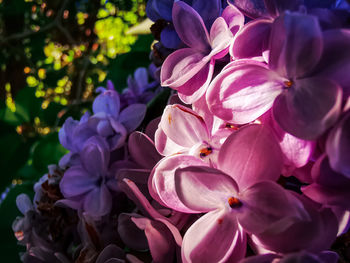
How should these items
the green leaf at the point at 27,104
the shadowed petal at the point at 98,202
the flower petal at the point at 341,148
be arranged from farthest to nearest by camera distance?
the green leaf at the point at 27,104, the shadowed petal at the point at 98,202, the flower petal at the point at 341,148

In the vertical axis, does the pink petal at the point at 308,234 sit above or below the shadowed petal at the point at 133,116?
above

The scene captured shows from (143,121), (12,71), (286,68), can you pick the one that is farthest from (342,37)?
(12,71)

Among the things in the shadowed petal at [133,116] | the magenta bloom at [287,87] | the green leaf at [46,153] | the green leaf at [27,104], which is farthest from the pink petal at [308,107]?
the green leaf at [27,104]

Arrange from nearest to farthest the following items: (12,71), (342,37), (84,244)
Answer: (342,37)
(84,244)
(12,71)

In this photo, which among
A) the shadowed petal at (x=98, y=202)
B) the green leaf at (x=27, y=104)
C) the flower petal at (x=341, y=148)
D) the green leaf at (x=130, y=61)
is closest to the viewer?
the flower petal at (x=341, y=148)

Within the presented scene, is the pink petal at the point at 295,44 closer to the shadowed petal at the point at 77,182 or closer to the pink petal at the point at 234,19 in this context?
the pink petal at the point at 234,19

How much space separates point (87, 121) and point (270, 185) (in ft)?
0.63

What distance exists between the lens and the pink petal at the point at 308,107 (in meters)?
0.14

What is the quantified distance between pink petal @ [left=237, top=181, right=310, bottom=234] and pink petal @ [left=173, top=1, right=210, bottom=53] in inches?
3.6

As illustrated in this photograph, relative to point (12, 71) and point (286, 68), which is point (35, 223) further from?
point (12, 71)

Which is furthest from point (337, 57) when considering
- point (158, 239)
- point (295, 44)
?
point (158, 239)

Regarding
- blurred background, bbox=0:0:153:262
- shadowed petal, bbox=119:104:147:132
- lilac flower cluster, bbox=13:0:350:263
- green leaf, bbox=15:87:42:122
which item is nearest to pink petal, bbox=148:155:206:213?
lilac flower cluster, bbox=13:0:350:263

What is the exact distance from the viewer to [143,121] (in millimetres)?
307

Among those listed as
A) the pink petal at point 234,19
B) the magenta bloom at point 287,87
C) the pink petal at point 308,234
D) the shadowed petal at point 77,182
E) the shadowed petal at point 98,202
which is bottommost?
the shadowed petal at point 98,202
